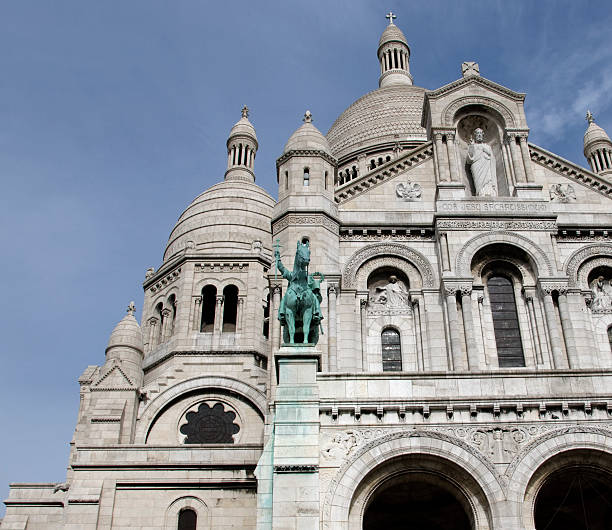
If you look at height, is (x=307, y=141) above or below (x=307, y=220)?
above

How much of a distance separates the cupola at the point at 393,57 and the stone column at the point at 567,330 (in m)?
43.9

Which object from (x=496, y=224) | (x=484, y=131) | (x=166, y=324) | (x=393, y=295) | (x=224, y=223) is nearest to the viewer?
(x=393, y=295)

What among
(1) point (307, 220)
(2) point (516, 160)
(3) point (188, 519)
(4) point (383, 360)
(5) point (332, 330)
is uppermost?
(2) point (516, 160)

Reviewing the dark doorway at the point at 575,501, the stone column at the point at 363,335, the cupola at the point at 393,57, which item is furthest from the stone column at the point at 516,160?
the cupola at the point at 393,57

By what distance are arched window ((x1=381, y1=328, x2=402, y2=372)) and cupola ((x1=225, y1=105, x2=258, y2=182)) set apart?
25267 millimetres

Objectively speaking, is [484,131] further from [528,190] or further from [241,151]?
[241,151]

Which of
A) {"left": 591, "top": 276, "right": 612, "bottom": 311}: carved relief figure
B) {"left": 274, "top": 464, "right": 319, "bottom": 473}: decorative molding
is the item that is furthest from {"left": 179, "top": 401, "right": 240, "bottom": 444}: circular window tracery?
{"left": 274, "top": 464, "right": 319, "bottom": 473}: decorative molding

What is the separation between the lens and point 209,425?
36.1m

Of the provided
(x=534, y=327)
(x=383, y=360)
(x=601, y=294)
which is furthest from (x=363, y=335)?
(x=601, y=294)

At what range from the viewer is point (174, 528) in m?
25.7

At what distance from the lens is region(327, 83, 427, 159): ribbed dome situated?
180 ft

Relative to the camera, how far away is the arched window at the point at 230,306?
40.3 m

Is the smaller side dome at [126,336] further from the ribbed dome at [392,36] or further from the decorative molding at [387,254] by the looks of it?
the ribbed dome at [392,36]

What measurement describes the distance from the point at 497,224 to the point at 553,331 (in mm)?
4389
